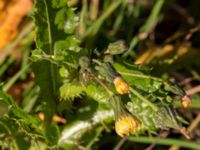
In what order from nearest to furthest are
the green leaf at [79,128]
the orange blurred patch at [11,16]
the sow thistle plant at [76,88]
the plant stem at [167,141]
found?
1. the sow thistle plant at [76,88]
2. the green leaf at [79,128]
3. the plant stem at [167,141]
4. the orange blurred patch at [11,16]

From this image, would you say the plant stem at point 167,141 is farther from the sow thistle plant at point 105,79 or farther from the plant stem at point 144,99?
the plant stem at point 144,99

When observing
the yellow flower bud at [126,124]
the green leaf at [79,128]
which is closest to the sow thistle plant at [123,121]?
the yellow flower bud at [126,124]

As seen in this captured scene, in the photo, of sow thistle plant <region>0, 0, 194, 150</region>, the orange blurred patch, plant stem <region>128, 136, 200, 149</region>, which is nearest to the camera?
sow thistle plant <region>0, 0, 194, 150</region>

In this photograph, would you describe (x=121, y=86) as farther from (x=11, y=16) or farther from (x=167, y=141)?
(x=11, y=16)

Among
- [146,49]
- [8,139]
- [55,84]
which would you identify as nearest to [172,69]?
[146,49]

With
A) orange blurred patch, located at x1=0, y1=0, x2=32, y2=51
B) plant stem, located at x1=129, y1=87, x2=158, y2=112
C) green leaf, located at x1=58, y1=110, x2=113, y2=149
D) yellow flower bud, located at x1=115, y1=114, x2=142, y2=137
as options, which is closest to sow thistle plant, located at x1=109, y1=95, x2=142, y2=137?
yellow flower bud, located at x1=115, y1=114, x2=142, y2=137

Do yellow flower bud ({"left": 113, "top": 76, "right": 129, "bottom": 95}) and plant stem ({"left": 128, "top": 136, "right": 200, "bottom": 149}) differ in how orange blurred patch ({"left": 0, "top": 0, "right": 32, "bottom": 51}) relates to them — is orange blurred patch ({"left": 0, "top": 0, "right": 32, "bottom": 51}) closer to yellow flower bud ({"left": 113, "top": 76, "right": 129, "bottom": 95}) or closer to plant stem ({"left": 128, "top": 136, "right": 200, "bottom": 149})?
plant stem ({"left": 128, "top": 136, "right": 200, "bottom": 149})

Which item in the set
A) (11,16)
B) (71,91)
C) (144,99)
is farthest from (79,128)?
(11,16)

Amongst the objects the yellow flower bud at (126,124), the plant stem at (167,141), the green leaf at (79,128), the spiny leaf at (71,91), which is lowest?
the plant stem at (167,141)
